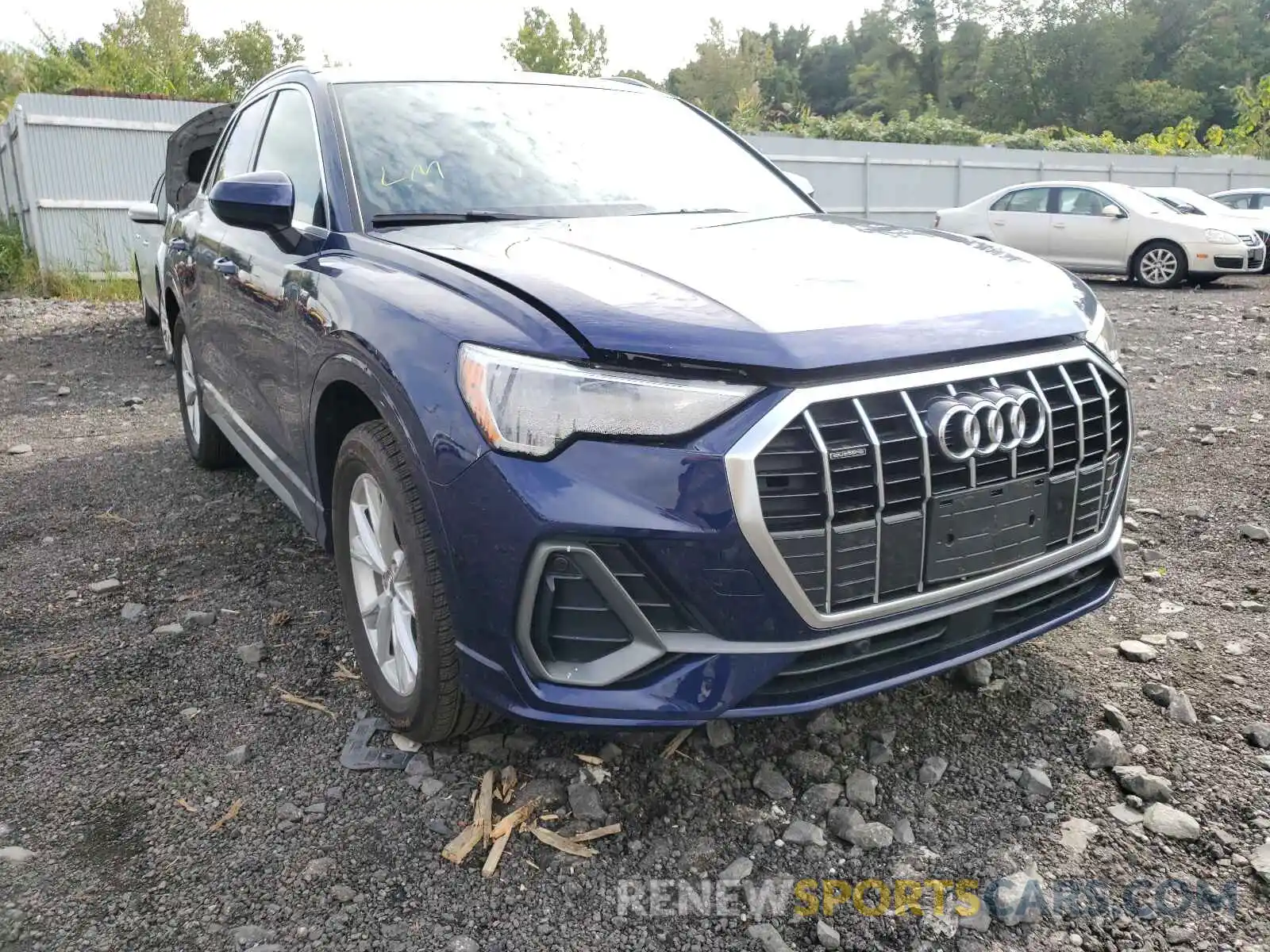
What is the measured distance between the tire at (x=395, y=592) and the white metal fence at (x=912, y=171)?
16503 millimetres

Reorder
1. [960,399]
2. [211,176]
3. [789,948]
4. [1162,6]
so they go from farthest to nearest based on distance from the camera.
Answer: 1. [1162,6]
2. [211,176]
3. [960,399]
4. [789,948]

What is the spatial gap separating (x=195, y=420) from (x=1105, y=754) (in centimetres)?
431

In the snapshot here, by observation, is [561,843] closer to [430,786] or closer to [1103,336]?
[430,786]

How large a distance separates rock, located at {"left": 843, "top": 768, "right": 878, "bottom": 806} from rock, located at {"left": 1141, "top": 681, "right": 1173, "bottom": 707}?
867 millimetres

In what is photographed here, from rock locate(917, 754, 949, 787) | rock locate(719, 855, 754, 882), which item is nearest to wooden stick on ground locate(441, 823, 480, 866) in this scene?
rock locate(719, 855, 754, 882)

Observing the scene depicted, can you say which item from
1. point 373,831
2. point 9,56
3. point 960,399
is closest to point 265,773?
point 373,831

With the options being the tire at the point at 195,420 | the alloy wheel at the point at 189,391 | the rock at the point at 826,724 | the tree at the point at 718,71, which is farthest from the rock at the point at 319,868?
the tree at the point at 718,71

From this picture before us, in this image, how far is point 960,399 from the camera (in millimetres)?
2035

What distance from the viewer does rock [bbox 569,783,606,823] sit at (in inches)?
90.1

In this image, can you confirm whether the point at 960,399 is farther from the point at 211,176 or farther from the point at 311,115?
the point at 211,176

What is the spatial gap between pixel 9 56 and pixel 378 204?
42.1 metres

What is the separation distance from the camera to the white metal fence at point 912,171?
20375 mm

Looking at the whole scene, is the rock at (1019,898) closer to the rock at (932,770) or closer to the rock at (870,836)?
the rock at (870,836)

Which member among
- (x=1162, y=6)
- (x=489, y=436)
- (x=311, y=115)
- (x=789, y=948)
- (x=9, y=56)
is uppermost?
(x=1162, y=6)
